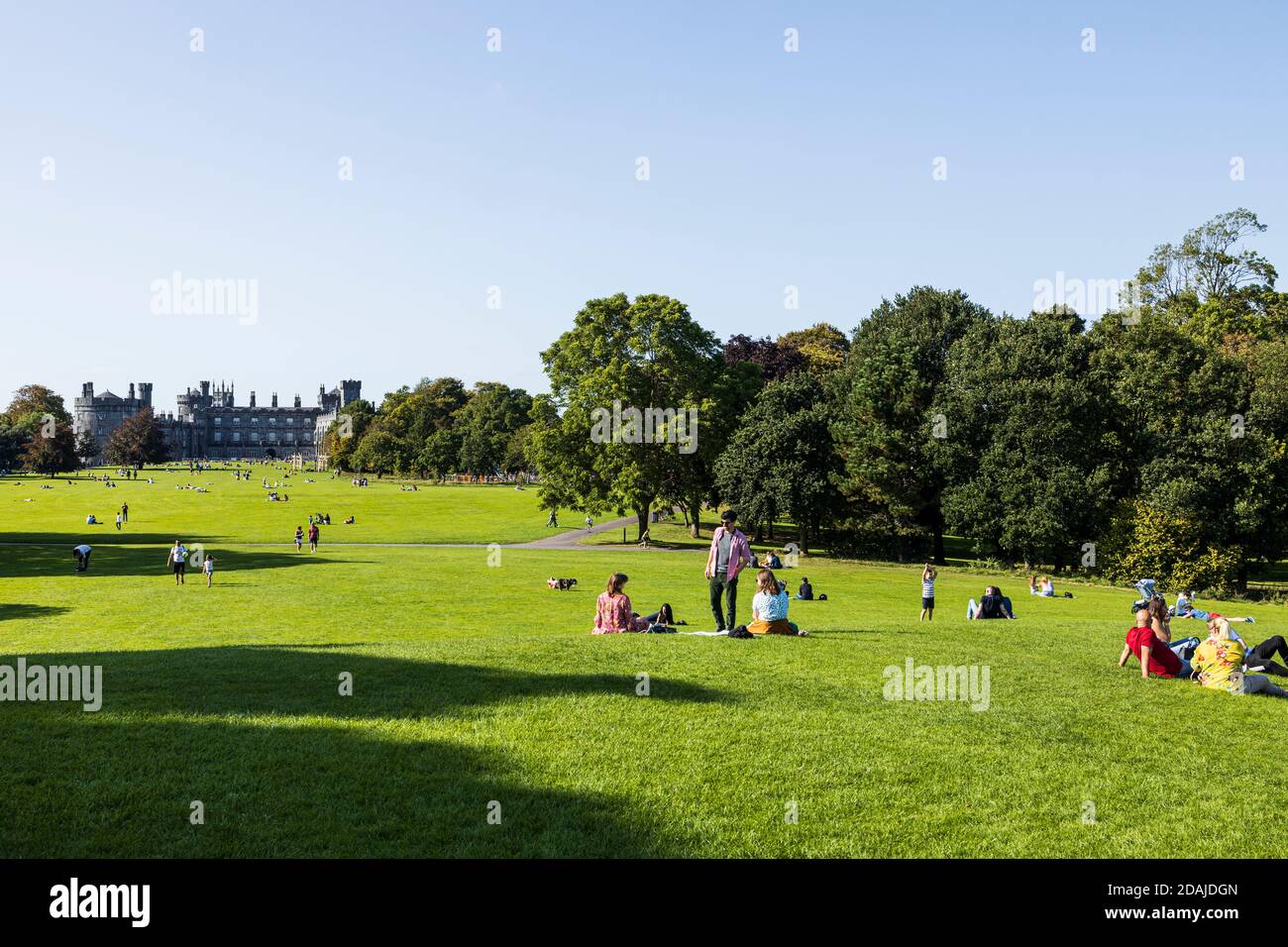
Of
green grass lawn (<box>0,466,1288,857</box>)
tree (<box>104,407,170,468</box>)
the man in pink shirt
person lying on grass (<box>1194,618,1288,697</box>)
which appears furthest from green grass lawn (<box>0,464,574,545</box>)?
tree (<box>104,407,170,468</box>)

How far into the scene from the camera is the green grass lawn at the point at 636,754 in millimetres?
8586

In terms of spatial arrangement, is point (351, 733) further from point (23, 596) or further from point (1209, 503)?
point (1209, 503)

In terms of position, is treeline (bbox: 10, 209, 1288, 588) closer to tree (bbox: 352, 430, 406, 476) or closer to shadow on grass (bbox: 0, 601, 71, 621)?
shadow on grass (bbox: 0, 601, 71, 621)

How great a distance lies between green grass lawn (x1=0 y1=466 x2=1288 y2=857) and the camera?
28.2 feet

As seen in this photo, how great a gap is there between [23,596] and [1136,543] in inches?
2142

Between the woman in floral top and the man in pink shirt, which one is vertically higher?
the man in pink shirt

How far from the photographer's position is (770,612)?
19.6 meters

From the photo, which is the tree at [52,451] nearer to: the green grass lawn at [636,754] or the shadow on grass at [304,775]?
the green grass lawn at [636,754]

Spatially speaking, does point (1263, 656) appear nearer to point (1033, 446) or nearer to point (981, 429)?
point (1033, 446)

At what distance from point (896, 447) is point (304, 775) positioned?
5539cm

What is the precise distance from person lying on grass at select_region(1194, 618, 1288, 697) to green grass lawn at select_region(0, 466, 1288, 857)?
68 centimetres

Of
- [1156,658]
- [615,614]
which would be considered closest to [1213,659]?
[1156,658]

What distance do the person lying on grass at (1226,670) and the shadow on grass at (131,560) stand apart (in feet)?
124
